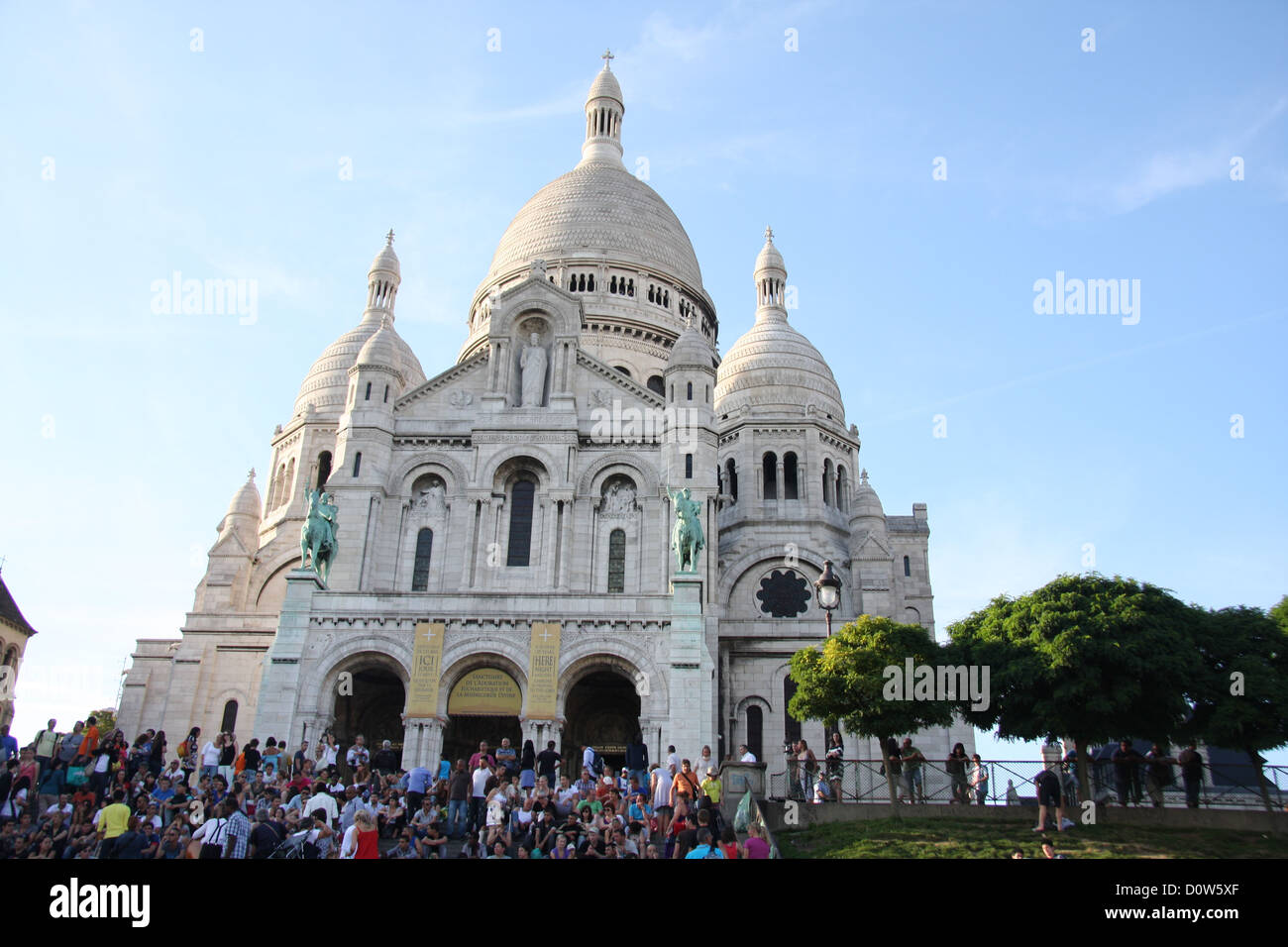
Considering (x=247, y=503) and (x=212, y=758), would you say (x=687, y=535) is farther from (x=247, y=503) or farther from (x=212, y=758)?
(x=247, y=503)

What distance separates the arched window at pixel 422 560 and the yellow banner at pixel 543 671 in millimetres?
7726

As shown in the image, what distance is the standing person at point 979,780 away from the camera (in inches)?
960

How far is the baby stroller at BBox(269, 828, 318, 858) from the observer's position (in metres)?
17.0

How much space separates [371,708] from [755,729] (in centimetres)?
1474

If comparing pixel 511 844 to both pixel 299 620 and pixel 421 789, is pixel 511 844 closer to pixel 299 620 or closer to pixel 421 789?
pixel 421 789

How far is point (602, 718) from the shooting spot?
39156 mm

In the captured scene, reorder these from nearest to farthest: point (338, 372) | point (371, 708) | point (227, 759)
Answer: point (227, 759), point (371, 708), point (338, 372)

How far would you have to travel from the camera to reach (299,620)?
34688 millimetres

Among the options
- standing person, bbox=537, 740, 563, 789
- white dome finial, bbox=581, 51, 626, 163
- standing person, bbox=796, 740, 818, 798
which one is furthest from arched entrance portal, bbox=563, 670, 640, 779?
→ white dome finial, bbox=581, 51, 626, 163

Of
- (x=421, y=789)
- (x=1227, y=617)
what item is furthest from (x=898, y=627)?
(x=421, y=789)

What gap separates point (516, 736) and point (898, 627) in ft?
43.8

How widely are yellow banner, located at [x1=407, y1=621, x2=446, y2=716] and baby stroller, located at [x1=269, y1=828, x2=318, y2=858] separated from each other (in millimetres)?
15668

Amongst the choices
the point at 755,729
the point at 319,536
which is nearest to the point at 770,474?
the point at 755,729

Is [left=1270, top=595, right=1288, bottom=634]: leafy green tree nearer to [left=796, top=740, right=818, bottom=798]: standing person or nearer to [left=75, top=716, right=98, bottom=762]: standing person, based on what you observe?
[left=796, top=740, right=818, bottom=798]: standing person
